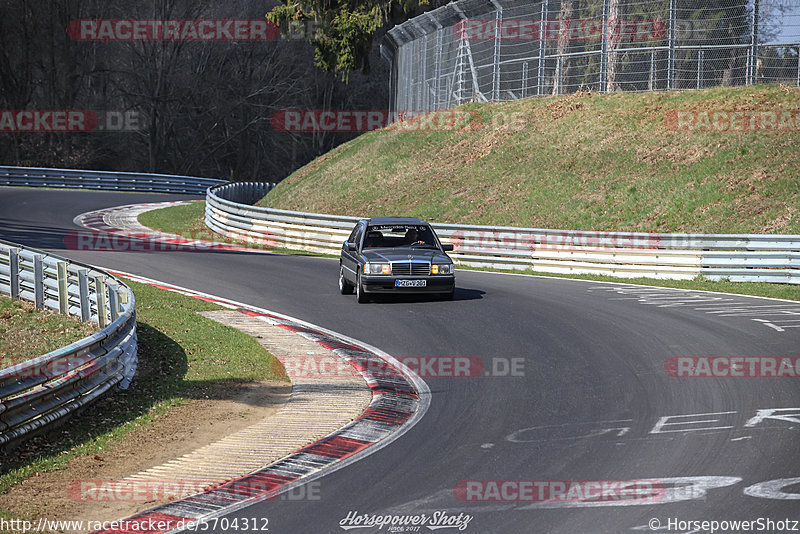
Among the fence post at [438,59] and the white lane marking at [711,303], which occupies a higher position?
the fence post at [438,59]

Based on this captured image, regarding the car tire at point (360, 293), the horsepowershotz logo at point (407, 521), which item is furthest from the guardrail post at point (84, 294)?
the horsepowershotz logo at point (407, 521)

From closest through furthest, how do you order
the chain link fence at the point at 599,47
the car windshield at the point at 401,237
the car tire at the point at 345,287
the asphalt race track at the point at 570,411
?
the asphalt race track at the point at 570,411
the car windshield at the point at 401,237
the car tire at the point at 345,287
the chain link fence at the point at 599,47

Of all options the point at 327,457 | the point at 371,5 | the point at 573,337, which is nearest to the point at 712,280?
the point at 573,337

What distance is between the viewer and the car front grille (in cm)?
1634

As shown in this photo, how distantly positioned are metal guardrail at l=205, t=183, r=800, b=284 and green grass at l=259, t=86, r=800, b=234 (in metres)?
3.28

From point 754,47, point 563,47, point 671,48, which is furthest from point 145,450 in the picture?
point 563,47

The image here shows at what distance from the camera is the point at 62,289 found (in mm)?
14711

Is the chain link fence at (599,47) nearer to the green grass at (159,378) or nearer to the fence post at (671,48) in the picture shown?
the fence post at (671,48)

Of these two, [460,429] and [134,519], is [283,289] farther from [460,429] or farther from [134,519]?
[134,519]

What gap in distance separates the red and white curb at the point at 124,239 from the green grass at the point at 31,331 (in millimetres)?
9826

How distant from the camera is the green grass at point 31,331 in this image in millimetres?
12680

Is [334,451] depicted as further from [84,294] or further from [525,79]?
[525,79]

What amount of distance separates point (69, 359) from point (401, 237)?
9.65 m

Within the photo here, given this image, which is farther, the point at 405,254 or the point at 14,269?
the point at 405,254
